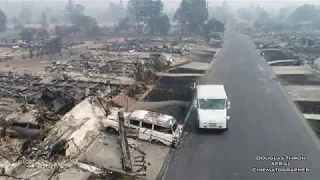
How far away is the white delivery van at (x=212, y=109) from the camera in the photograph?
741 inches

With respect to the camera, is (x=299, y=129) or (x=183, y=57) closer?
(x=299, y=129)

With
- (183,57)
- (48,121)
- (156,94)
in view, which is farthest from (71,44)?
(48,121)

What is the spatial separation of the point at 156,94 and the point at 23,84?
11592 mm

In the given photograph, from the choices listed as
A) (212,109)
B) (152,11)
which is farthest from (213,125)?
(152,11)

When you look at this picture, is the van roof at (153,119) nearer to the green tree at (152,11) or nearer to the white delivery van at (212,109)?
the white delivery van at (212,109)

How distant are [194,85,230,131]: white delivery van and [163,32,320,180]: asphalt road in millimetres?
559

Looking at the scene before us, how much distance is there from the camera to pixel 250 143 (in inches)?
695

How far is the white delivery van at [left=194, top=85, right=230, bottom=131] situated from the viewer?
741 inches

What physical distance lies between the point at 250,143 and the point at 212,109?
301 cm

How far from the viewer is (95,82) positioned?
3034cm

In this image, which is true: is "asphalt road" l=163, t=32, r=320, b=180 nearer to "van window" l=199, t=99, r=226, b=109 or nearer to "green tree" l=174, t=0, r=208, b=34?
"van window" l=199, t=99, r=226, b=109

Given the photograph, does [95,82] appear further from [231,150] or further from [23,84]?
[231,150]

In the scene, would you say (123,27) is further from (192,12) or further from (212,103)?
(212,103)

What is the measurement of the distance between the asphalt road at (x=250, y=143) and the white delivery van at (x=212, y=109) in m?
0.56
